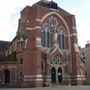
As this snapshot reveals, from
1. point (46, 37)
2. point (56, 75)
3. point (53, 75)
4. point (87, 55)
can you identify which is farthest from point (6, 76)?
point (87, 55)

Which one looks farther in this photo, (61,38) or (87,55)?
(87,55)

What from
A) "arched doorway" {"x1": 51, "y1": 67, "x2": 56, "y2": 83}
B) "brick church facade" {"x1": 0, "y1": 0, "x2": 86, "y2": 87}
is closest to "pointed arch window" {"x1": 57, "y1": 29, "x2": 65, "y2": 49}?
"brick church facade" {"x1": 0, "y1": 0, "x2": 86, "y2": 87}

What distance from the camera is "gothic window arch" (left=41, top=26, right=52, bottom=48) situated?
5688cm

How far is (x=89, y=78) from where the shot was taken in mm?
71812

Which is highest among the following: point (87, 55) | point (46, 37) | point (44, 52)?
point (46, 37)

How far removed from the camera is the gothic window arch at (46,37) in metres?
56.9

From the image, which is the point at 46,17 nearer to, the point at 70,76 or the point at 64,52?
the point at 64,52

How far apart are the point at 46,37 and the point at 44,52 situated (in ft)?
13.7

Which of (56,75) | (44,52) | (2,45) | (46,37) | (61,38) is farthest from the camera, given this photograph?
(2,45)

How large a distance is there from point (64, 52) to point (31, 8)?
1333 cm

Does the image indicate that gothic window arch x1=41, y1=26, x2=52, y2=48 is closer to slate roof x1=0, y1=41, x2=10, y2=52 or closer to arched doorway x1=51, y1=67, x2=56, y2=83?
arched doorway x1=51, y1=67, x2=56, y2=83

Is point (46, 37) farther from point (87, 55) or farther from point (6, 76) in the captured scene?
point (87, 55)

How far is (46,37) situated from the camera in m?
57.7

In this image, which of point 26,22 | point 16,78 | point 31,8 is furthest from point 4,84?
point 31,8
